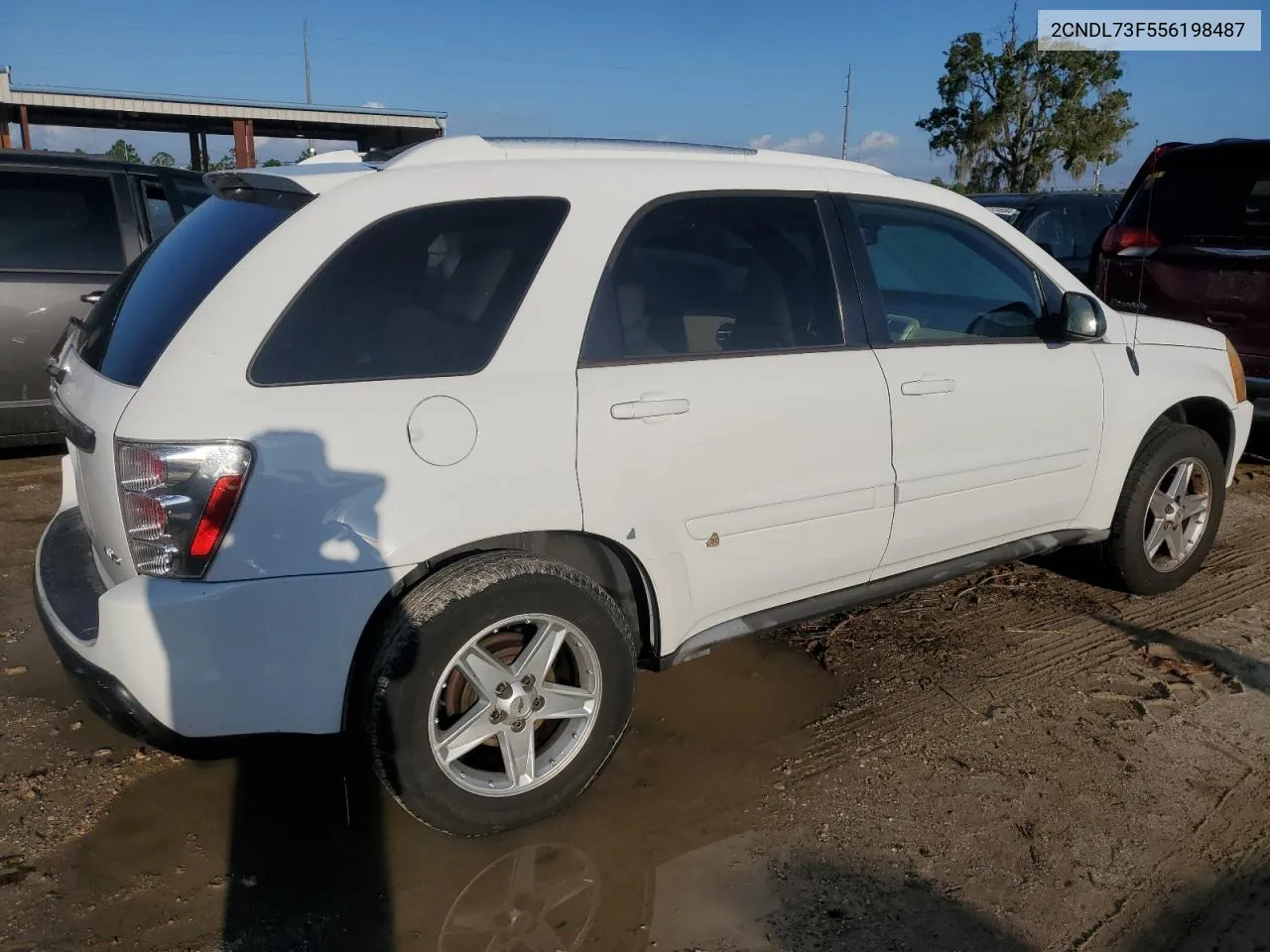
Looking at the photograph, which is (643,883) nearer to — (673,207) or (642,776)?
(642,776)

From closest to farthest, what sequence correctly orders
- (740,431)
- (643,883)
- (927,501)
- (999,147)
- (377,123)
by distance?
(643,883), (740,431), (927,501), (377,123), (999,147)

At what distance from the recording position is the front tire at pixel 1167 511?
170 inches

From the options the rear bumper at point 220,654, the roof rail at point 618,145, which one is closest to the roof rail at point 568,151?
the roof rail at point 618,145

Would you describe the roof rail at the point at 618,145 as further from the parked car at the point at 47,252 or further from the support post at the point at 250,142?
the support post at the point at 250,142

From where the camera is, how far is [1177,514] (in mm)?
4535

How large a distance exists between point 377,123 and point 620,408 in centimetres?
2597

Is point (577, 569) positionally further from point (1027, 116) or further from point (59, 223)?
point (1027, 116)

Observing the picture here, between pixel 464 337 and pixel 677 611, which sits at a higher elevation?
pixel 464 337

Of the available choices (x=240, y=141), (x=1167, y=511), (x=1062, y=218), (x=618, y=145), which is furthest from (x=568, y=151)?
(x=240, y=141)

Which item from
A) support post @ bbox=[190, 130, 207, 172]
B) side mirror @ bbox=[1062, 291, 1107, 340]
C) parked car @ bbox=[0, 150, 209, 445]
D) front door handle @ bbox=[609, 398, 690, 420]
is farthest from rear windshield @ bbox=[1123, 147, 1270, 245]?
support post @ bbox=[190, 130, 207, 172]

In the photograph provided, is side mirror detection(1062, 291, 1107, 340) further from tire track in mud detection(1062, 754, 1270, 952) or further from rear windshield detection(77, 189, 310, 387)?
rear windshield detection(77, 189, 310, 387)

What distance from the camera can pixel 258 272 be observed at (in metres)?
2.50

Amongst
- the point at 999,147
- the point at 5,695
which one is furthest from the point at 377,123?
the point at 5,695

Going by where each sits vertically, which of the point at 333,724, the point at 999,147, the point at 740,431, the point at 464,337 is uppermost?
the point at 999,147
